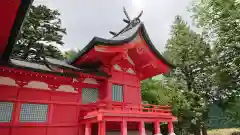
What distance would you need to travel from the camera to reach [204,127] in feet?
70.4

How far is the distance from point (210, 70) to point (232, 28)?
18.2 feet

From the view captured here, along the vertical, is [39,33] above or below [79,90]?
above

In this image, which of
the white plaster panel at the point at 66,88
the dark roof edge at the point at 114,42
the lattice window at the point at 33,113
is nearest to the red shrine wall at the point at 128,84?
the dark roof edge at the point at 114,42

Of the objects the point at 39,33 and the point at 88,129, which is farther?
the point at 39,33

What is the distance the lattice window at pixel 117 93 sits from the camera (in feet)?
37.2

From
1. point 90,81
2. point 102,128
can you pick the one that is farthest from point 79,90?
point 102,128

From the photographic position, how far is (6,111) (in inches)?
327

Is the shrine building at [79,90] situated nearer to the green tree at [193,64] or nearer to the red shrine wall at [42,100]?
the red shrine wall at [42,100]

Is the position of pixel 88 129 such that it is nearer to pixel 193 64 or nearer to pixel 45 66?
pixel 45 66

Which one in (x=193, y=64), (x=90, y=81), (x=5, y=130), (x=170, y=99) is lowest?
(x=5, y=130)

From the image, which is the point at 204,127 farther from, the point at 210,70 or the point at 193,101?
the point at 210,70

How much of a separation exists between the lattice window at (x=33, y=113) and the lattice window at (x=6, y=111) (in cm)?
45

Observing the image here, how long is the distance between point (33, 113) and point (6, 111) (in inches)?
40.9

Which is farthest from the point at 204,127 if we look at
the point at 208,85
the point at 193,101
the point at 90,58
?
the point at 90,58
